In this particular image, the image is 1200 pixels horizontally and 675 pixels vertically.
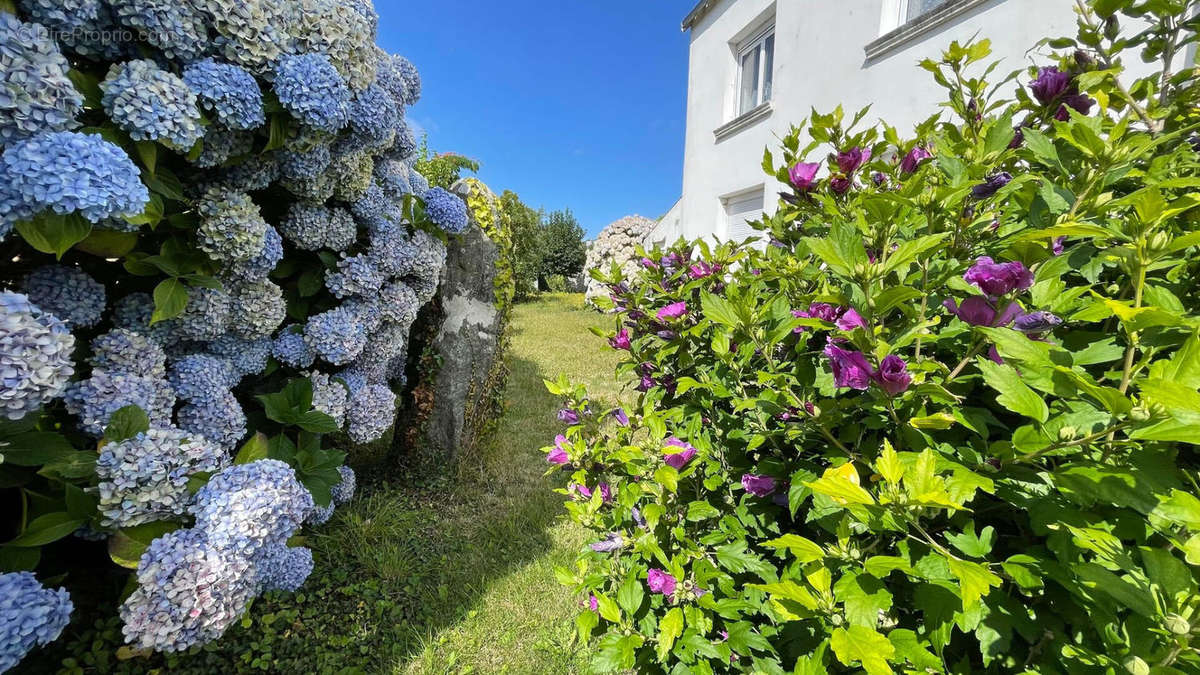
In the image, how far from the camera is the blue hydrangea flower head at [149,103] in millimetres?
1167

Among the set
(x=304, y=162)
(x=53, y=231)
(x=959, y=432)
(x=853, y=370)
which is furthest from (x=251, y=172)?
(x=959, y=432)

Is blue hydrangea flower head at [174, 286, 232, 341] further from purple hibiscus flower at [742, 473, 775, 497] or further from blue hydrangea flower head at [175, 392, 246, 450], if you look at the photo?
purple hibiscus flower at [742, 473, 775, 497]

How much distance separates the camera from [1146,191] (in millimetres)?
644

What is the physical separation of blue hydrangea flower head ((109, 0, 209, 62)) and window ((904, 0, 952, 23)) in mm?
5826

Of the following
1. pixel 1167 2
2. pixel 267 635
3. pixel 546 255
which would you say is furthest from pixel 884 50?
pixel 546 255

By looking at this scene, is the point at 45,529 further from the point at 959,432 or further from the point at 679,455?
the point at 959,432

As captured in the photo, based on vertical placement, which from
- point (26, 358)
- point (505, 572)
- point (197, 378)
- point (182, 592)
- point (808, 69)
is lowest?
point (505, 572)

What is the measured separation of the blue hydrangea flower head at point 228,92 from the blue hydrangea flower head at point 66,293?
0.61m

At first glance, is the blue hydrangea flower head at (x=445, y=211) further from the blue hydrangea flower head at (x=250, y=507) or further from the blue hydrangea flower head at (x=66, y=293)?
the blue hydrangea flower head at (x=250, y=507)

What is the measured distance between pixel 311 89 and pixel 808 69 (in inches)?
236

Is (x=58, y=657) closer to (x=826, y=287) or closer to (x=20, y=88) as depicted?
(x=20, y=88)

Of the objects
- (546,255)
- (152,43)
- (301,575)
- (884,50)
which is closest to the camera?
(152,43)

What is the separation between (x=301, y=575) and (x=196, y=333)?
0.92 meters

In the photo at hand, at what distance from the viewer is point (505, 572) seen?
2.36 metres
